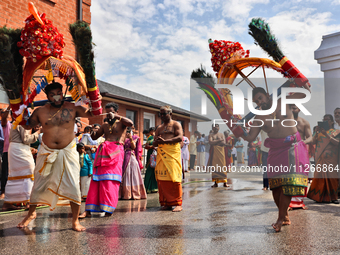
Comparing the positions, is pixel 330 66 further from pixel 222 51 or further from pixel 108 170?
pixel 108 170

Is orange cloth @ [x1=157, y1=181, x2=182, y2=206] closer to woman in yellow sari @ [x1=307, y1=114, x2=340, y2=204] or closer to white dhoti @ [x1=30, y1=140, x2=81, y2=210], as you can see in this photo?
white dhoti @ [x1=30, y1=140, x2=81, y2=210]

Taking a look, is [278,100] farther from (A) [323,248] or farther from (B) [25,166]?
(B) [25,166]

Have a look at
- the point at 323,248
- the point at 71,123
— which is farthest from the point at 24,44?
the point at 323,248

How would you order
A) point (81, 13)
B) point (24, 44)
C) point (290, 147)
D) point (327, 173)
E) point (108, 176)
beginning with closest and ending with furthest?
point (24, 44) < point (290, 147) < point (108, 176) < point (327, 173) < point (81, 13)

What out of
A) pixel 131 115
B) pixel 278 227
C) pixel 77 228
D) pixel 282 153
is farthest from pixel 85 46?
pixel 131 115

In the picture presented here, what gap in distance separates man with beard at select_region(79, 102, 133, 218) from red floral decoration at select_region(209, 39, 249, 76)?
6.70ft

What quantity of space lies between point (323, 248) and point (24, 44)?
4.60m

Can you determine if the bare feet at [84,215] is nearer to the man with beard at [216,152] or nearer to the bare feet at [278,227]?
the bare feet at [278,227]

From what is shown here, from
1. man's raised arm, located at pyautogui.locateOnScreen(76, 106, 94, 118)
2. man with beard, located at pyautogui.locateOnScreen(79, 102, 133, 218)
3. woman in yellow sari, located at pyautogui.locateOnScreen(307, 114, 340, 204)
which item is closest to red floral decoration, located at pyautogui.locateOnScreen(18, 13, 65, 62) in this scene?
man's raised arm, located at pyautogui.locateOnScreen(76, 106, 94, 118)

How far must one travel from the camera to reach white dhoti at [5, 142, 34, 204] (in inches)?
243

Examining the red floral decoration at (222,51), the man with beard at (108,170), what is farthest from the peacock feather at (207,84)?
the man with beard at (108,170)

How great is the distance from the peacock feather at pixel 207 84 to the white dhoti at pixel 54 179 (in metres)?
2.42

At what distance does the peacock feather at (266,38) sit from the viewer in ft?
16.4

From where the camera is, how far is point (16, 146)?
6336 mm
